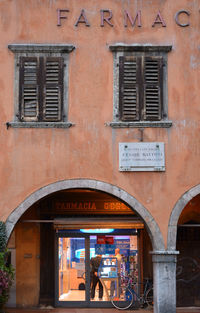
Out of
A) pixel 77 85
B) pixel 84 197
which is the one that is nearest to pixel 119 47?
pixel 77 85

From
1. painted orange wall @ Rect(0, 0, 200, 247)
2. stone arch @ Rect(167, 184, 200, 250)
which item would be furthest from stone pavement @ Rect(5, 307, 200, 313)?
painted orange wall @ Rect(0, 0, 200, 247)

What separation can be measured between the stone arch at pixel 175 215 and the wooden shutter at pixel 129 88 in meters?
2.15

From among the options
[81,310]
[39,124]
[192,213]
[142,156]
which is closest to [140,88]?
[142,156]

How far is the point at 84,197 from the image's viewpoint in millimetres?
16656

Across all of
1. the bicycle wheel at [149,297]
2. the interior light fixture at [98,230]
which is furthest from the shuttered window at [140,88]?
the bicycle wheel at [149,297]

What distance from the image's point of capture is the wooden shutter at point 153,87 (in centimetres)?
1355

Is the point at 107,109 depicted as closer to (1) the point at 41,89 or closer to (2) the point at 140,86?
(2) the point at 140,86

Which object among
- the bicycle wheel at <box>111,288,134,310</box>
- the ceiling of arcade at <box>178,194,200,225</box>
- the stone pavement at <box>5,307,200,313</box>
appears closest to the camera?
the stone pavement at <box>5,307,200,313</box>

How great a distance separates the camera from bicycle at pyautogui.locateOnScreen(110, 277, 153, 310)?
1595 centimetres

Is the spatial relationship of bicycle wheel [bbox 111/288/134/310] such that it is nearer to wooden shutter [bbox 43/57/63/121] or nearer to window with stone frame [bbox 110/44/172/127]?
window with stone frame [bbox 110/44/172/127]

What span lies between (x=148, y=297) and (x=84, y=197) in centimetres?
336

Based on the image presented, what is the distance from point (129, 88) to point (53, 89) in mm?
1808

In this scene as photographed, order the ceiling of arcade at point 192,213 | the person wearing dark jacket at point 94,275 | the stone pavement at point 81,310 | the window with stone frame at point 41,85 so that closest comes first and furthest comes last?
1. the window with stone frame at point 41,85
2. the stone pavement at point 81,310
3. the ceiling of arcade at point 192,213
4. the person wearing dark jacket at point 94,275

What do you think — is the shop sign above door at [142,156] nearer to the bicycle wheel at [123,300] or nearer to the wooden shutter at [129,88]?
the wooden shutter at [129,88]
